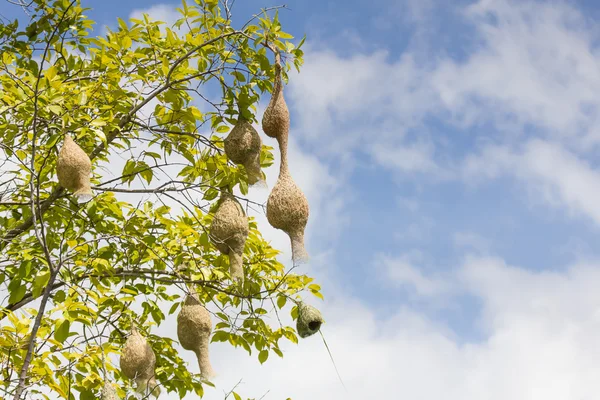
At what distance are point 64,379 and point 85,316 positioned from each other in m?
0.53

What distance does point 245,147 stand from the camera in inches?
140

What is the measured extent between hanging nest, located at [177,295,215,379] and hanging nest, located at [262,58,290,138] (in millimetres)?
1050

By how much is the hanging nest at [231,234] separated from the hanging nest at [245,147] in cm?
27

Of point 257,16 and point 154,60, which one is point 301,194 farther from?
point 154,60

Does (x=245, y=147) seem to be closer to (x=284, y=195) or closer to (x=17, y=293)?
(x=284, y=195)

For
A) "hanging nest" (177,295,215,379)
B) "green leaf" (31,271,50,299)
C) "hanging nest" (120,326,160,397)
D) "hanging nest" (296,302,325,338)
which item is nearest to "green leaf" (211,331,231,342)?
"hanging nest" (177,295,215,379)

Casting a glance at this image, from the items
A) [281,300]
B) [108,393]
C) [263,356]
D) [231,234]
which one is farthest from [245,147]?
[263,356]

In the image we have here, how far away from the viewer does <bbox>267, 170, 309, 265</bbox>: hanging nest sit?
10.5 feet

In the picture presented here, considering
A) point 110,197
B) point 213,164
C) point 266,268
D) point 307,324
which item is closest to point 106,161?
point 110,197

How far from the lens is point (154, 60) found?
4.42m

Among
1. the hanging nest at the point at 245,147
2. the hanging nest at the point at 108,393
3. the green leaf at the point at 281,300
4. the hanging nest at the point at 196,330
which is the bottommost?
the hanging nest at the point at 108,393

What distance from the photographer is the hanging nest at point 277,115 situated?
3383 millimetres

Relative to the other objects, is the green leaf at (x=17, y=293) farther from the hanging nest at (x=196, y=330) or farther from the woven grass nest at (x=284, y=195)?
the woven grass nest at (x=284, y=195)

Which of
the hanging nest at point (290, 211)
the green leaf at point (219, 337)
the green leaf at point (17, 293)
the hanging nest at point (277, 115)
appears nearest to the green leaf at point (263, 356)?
the green leaf at point (219, 337)
